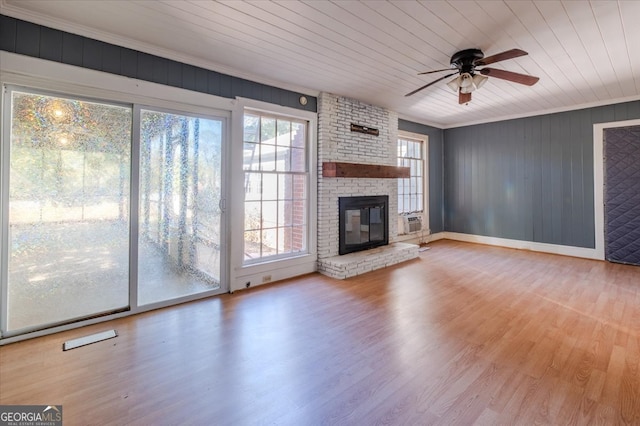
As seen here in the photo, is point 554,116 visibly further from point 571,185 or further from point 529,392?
point 529,392

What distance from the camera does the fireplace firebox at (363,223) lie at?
16.3 ft

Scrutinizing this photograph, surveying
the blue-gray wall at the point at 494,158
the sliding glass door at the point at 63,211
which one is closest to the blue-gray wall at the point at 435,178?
the blue-gray wall at the point at 494,158

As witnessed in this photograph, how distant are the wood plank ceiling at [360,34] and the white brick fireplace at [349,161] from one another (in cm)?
62

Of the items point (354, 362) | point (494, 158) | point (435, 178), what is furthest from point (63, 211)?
point (494, 158)

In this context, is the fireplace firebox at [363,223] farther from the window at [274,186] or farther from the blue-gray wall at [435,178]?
the blue-gray wall at [435,178]

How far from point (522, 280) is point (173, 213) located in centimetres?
470

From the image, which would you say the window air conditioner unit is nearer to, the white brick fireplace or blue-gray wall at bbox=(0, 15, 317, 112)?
the white brick fireplace

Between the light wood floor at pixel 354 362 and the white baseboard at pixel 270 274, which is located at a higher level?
the white baseboard at pixel 270 274

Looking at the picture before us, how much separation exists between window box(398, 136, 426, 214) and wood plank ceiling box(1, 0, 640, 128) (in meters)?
2.40

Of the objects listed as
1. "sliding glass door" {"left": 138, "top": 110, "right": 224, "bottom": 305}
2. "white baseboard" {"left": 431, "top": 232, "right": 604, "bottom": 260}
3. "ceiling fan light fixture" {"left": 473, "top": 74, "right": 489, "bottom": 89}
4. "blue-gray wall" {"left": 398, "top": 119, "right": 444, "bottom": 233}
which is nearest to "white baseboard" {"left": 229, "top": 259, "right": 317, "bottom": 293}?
"sliding glass door" {"left": 138, "top": 110, "right": 224, "bottom": 305}

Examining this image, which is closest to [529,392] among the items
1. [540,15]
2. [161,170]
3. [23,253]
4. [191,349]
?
[191,349]

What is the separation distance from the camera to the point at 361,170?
496cm

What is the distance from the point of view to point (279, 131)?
4.31 meters

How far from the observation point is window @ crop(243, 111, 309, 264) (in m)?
4.02
